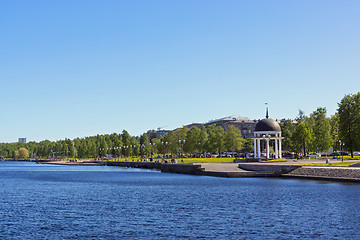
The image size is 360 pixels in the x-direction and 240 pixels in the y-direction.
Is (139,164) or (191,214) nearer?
(191,214)

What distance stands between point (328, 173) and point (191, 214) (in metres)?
36.0

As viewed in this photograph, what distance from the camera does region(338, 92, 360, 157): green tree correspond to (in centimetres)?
10462

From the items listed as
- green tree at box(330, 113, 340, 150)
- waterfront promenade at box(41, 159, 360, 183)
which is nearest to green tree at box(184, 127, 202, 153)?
green tree at box(330, 113, 340, 150)

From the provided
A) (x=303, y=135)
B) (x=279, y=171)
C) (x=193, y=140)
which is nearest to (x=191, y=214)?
(x=279, y=171)

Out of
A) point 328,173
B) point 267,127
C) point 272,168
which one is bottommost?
point 328,173

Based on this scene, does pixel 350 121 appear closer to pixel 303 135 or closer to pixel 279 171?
pixel 303 135

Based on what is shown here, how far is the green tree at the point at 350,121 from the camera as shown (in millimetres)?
104625

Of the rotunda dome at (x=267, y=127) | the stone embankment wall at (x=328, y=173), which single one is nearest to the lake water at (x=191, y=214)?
the stone embankment wall at (x=328, y=173)

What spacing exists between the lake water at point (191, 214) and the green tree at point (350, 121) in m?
51.9

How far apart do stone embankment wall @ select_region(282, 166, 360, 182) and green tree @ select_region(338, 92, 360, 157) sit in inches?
1441

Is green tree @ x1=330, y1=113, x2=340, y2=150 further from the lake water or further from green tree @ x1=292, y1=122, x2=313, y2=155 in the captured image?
the lake water

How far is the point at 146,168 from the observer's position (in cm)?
14850

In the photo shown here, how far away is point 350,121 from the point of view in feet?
352

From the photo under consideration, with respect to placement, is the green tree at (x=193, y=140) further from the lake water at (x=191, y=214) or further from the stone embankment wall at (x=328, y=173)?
the lake water at (x=191, y=214)
